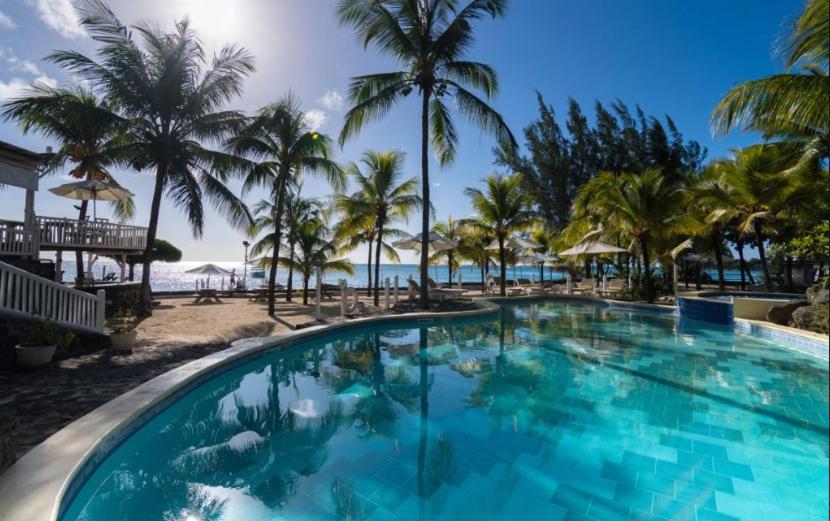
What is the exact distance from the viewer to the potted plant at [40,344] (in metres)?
5.74

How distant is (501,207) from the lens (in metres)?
17.6

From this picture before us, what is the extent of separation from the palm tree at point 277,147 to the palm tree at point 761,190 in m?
17.2

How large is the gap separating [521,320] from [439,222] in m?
15.8

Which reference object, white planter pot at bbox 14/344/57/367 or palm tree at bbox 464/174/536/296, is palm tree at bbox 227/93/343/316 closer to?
white planter pot at bbox 14/344/57/367

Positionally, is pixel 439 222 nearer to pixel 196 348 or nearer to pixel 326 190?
pixel 326 190

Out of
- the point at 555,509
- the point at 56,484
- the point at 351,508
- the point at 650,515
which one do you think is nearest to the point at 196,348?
the point at 56,484

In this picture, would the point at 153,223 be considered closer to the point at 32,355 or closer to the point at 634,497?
the point at 32,355

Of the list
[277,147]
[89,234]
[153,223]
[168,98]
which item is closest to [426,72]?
[277,147]

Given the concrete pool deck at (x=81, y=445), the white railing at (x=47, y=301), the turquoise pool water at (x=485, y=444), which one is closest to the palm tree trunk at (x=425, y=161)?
the turquoise pool water at (x=485, y=444)

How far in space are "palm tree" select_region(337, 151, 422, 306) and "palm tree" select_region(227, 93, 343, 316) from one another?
9.11 ft

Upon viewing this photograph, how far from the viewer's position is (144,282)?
11.2m

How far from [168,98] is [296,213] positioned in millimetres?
7065

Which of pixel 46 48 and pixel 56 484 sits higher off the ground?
pixel 46 48

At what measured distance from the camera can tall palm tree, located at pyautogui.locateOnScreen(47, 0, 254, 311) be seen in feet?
33.5
